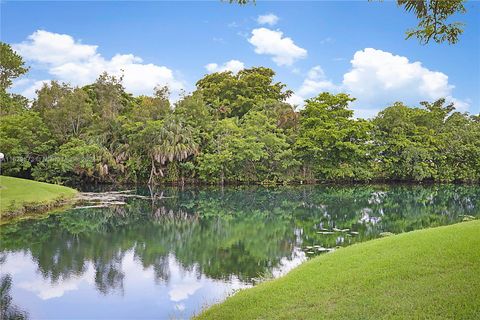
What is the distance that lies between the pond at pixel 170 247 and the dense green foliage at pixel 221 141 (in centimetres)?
1299

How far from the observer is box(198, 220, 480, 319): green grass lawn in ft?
20.1

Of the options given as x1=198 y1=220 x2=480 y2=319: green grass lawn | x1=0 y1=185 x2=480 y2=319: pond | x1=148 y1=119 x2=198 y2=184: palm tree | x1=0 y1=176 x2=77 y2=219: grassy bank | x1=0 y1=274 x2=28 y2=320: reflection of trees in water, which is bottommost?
x1=0 y1=274 x2=28 y2=320: reflection of trees in water

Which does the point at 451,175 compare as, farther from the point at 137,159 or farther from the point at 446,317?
the point at 446,317

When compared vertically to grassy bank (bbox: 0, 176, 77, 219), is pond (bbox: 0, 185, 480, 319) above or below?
below

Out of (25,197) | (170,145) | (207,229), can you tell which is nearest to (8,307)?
(207,229)

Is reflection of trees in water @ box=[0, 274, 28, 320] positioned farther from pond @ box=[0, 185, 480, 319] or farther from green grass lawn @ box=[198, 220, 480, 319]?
green grass lawn @ box=[198, 220, 480, 319]

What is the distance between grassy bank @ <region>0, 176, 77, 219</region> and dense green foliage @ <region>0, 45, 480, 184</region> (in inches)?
491

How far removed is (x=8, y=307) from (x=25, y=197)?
49.1 ft

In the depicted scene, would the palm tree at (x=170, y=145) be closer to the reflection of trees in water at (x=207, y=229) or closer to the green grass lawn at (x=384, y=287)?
the reflection of trees in water at (x=207, y=229)

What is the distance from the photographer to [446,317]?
18.6 ft

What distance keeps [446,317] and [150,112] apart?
42.8 m

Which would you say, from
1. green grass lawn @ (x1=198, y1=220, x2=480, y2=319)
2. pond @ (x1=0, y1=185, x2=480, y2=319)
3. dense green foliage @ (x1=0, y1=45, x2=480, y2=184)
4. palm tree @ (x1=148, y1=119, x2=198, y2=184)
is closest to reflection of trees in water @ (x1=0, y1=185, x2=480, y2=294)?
pond @ (x1=0, y1=185, x2=480, y2=319)

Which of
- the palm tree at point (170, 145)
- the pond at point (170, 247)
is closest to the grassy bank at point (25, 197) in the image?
the pond at point (170, 247)

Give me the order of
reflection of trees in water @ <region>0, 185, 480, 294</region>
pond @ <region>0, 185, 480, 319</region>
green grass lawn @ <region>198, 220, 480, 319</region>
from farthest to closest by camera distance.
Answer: reflection of trees in water @ <region>0, 185, 480, 294</region>, pond @ <region>0, 185, 480, 319</region>, green grass lawn @ <region>198, 220, 480, 319</region>
